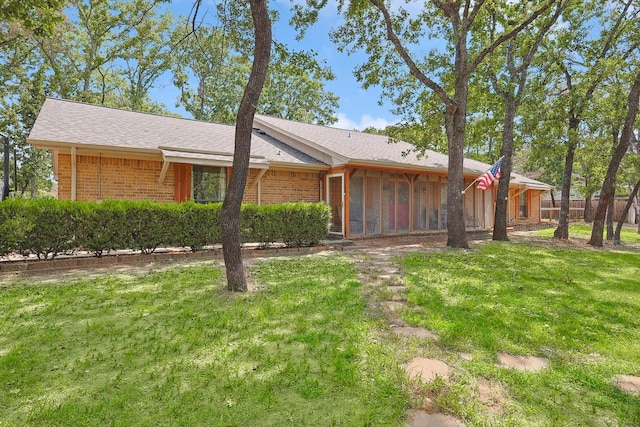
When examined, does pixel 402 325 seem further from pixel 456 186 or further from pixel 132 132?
pixel 132 132

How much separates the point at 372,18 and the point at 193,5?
22.8 feet

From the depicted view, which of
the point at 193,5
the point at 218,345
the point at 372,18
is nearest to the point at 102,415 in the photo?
the point at 218,345

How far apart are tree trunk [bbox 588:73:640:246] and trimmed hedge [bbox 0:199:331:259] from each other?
32.8ft

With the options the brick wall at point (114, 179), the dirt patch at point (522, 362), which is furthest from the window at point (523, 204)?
the dirt patch at point (522, 362)

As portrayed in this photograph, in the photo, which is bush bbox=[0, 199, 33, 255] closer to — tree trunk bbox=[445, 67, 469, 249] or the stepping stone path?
the stepping stone path

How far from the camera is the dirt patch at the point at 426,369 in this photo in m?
2.73

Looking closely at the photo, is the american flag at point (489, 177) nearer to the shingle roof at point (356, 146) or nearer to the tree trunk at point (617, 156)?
the shingle roof at point (356, 146)

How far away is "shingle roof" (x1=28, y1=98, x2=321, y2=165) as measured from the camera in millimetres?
9109

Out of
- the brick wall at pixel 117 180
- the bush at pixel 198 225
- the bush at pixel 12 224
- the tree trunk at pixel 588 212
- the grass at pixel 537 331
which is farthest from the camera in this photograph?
the tree trunk at pixel 588 212

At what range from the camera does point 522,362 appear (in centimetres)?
304

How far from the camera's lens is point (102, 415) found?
2.23 metres

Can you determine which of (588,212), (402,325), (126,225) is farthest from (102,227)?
(588,212)

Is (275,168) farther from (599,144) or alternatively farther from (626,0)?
(599,144)

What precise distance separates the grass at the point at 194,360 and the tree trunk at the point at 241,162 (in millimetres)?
410
